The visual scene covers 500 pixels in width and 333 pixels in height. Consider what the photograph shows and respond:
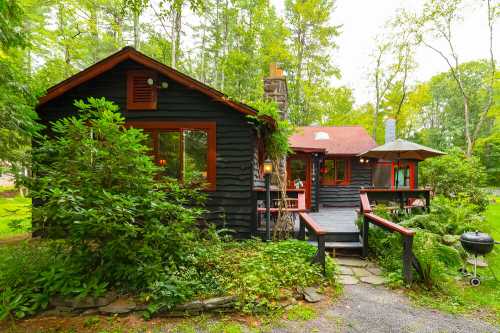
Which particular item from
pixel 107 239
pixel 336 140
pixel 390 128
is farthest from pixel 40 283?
pixel 390 128

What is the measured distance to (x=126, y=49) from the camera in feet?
17.7

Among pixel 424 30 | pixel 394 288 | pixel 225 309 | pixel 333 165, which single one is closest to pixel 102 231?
pixel 225 309

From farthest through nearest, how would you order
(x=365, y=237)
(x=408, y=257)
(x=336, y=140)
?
(x=336, y=140), (x=365, y=237), (x=408, y=257)

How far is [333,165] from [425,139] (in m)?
21.4

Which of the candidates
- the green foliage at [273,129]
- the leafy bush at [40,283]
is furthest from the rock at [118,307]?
the green foliage at [273,129]

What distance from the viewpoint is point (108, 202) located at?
2918 millimetres

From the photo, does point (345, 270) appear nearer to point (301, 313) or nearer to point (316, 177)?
Answer: point (301, 313)

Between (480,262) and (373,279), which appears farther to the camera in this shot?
(480,262)

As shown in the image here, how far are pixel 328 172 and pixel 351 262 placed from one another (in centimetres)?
707

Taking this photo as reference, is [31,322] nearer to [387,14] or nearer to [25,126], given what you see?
[25,126]

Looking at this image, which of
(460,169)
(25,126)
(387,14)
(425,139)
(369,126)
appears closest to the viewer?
(25,126)

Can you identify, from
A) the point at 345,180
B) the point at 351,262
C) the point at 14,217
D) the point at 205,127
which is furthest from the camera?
the point at 345,180

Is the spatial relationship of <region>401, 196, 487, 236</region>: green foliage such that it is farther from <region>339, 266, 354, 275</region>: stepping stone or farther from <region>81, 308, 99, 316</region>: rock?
<region>81, 308, 99, 316</region>: rock

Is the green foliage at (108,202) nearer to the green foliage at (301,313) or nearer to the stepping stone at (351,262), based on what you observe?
the green foliage at (301,313)
